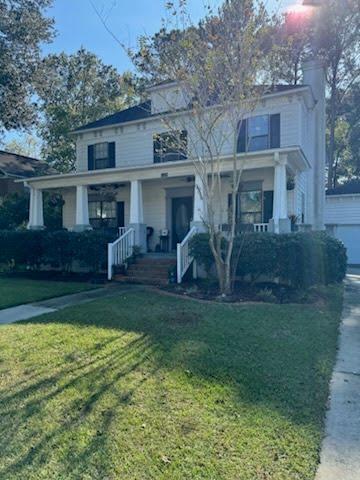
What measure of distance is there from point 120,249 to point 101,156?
6741 millimetres

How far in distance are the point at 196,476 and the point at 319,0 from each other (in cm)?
2758

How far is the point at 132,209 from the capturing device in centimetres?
1329

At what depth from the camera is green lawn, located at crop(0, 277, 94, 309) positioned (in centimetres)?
859

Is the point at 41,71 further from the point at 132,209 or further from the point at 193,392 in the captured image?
the point at 193,392

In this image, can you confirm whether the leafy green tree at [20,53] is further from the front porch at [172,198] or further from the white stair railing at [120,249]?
the white stair railing at [120,249]

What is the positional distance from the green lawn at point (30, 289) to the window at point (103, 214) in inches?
198

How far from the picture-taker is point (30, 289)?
1001 centimetres

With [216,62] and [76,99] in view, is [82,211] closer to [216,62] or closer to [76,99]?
[216,62]

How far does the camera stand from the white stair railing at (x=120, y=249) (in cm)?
1159

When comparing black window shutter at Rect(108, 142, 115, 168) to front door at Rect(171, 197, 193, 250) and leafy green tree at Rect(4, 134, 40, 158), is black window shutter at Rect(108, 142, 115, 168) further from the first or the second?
leafy green tree at Rect(4, 134, 40, 158)

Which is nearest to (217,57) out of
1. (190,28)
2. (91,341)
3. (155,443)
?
(190,28)

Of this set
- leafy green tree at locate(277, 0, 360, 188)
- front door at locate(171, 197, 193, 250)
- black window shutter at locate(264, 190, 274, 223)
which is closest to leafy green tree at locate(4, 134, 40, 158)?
leafy green tree at locate(277, 0, 360, 188)

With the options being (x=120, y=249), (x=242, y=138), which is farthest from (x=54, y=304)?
(x=242, y=138)

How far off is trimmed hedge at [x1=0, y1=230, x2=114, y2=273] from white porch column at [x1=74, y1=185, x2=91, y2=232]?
3.51 feet
